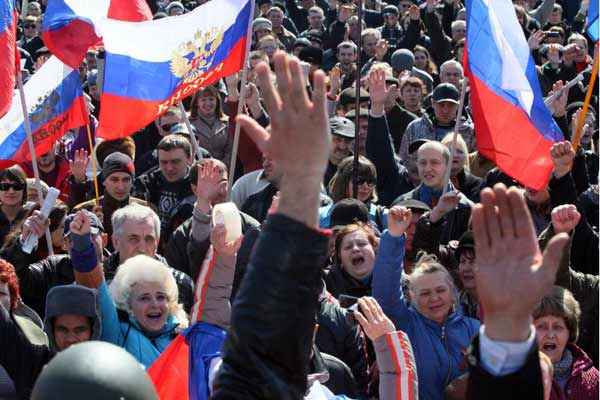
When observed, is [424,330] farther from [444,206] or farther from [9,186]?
[9,186]

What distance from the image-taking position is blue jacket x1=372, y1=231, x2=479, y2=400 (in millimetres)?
5270

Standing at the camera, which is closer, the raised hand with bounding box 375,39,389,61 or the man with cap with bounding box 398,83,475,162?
the man with cap with bounding box 398,83,475,162

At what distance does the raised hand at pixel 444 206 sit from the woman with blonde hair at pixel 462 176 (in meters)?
1.20

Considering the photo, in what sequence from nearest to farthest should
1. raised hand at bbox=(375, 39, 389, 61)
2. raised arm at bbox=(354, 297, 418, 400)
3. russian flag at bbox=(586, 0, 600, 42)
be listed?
raised arm at bbox=(354, 297, 418, 400) < russian flag at bbox=(586, 0, 600, 42) < raised hand at bbox=(375, 39, 389, 61)

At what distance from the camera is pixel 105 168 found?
7.72 meters

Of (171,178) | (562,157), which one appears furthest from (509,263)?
(171,178)

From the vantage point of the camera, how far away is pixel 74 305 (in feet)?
16.5

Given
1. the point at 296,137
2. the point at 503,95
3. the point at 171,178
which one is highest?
the point at 296,137

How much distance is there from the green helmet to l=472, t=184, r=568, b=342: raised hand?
700 millimetres

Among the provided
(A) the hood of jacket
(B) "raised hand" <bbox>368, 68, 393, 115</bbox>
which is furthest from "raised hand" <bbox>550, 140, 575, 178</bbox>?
(A) the hood of jacket

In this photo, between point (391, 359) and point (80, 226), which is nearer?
point (391, 359)

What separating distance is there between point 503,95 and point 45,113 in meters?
2.83

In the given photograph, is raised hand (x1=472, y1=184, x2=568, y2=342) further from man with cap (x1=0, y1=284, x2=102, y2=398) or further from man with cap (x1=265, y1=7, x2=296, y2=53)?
man with cap (x1=265, y1=7, x2=296, y2=53)

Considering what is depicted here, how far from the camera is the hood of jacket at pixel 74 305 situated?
5008mm
